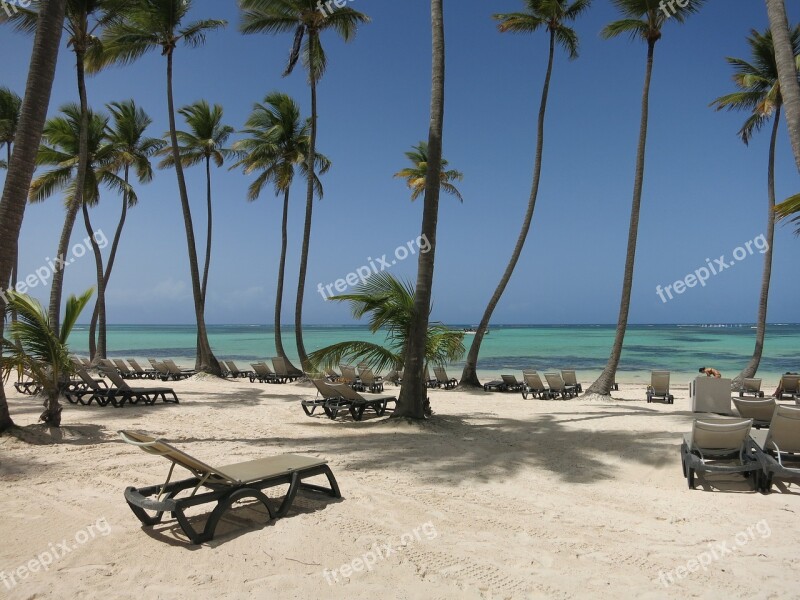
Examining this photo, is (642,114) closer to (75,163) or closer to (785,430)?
(785,430)

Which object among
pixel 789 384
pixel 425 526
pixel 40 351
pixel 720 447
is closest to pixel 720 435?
pixel 720 447

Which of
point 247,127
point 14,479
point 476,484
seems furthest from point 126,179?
point 476,484

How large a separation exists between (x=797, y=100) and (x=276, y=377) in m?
16.8

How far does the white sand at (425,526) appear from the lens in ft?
11.1

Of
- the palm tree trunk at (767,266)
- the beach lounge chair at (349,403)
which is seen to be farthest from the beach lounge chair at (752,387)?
the beach lounge chair at (349,403)

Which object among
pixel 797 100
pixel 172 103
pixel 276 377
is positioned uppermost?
pixel 172 103

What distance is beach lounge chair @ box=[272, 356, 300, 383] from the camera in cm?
1965

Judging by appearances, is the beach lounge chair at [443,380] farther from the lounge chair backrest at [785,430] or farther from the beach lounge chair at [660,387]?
the lounge chair backrest at [785,430]

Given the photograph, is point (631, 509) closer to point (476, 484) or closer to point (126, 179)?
point (476, 484)

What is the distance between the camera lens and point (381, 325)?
9.70m

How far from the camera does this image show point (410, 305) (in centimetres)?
974

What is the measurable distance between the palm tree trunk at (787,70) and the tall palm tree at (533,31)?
33.3 feet

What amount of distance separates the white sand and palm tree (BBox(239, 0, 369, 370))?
12.0 metres

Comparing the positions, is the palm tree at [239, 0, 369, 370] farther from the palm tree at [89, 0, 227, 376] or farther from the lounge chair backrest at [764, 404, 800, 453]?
the lounge chair backrest at [764, 404, 800, 453]
